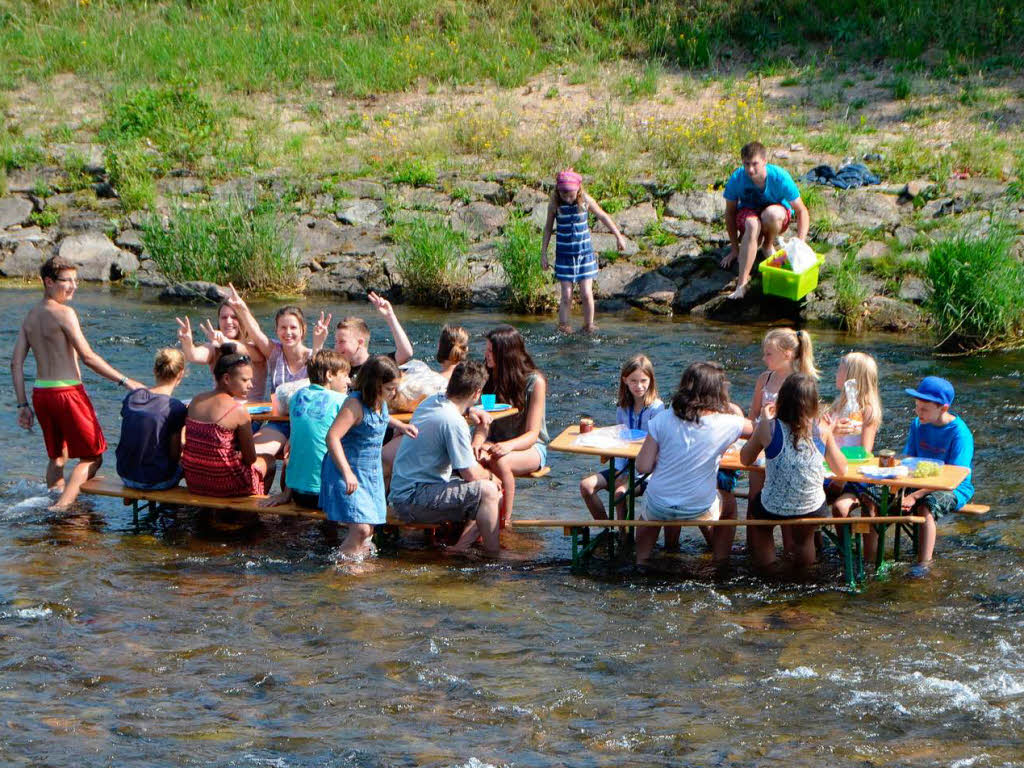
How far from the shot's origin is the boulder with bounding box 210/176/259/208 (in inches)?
723

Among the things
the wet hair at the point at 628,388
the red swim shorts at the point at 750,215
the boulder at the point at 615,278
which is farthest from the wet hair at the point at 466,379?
the boulder at the point at 615,278

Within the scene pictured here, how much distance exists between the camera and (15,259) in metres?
18.0

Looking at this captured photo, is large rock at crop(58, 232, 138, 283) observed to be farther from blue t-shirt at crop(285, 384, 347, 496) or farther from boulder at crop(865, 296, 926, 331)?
blue t-shirt at crop(285, 384, 347, 496)

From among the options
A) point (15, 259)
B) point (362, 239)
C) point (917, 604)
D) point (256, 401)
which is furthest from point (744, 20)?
point (917, 604)

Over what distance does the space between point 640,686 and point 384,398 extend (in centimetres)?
232

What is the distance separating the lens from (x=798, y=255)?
14117mm

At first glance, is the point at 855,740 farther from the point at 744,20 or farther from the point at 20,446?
the point at 744,20

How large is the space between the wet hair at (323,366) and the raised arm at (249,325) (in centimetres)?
108

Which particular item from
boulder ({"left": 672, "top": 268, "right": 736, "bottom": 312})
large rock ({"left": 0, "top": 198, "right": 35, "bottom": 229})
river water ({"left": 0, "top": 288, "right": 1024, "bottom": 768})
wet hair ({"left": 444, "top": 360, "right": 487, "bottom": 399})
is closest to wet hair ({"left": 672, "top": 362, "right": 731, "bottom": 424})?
river water ({"left": 0, "top": 288, "right": 1024, "bottom": 768})

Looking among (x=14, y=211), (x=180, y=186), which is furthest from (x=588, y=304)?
(x=14, y=211)

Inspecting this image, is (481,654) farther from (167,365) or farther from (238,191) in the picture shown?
(238,191)

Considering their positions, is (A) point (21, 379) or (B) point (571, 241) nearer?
(A) point (21, 379)

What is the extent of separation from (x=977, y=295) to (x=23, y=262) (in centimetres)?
1231

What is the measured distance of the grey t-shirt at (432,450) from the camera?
25.1 ft
